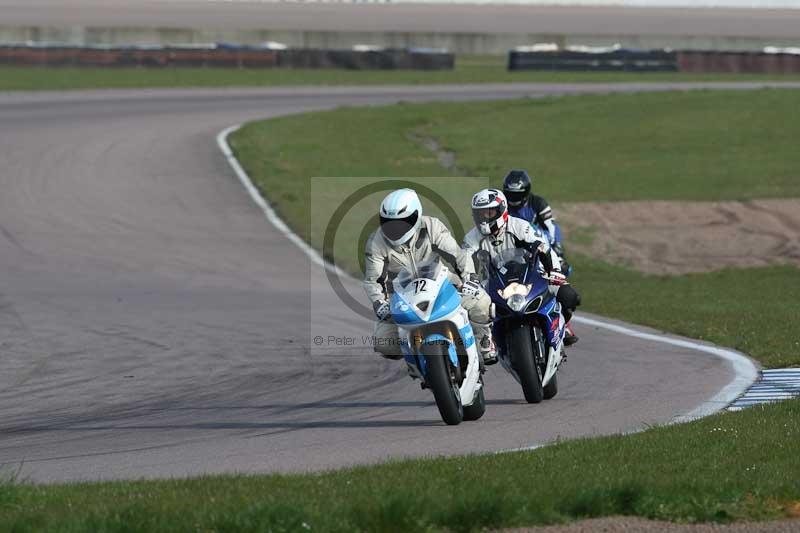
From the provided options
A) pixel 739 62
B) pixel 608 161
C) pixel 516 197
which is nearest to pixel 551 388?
pixel 516 197

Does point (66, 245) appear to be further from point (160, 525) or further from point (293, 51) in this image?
point (293, 51)

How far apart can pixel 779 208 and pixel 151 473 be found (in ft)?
67.6

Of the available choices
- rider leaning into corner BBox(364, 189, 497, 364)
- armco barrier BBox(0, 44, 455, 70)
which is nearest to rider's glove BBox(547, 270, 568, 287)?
rider leaning into corner BBox(364, 189, 497, 364)

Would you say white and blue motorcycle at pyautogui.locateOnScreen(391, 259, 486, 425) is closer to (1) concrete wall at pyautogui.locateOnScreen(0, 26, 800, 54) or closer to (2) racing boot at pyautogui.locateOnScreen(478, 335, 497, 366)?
(2) racing boot at pyautogui.locateOnScreen(478, 335, 497, 366)

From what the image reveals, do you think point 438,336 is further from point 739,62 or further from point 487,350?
point 739,62

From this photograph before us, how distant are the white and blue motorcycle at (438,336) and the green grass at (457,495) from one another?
5.10ft

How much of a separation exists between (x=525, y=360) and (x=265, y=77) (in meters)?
42.6

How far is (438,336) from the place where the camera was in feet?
34.5

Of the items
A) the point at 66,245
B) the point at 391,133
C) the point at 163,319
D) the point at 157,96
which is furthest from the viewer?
the point at 157,96

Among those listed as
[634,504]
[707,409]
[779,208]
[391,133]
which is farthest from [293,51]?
[634,504]

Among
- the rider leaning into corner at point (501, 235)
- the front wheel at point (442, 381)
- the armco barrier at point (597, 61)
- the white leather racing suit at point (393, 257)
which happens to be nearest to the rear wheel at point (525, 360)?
the rider leaning into corner at point (501, 235)

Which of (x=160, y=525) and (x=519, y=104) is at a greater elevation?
(x=160, y=525)

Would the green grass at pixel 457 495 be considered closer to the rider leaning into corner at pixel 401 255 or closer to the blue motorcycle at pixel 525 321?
the rider leaning into corner at pixel 401 255

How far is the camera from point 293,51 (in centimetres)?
5725
